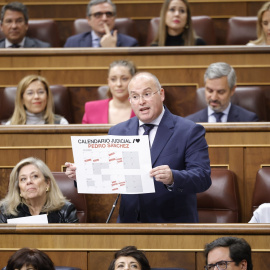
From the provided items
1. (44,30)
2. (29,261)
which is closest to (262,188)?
(29,261)

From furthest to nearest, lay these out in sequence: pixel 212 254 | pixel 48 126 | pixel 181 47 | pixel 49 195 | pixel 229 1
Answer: pixel 229 1 → pixel 181 47 → pixel 48 126 → pixel 49 195 → pixel 212 254

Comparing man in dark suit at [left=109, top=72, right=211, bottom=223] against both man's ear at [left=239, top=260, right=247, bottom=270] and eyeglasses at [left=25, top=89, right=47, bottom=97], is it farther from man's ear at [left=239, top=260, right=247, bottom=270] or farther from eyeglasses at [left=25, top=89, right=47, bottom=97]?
eyeglasses at [left=25, top=89, right=47, bottom=97]

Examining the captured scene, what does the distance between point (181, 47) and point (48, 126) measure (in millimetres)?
579

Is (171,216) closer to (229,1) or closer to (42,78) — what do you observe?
(42,78)

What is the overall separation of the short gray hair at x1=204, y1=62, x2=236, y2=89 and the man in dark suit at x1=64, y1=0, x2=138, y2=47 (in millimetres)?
477

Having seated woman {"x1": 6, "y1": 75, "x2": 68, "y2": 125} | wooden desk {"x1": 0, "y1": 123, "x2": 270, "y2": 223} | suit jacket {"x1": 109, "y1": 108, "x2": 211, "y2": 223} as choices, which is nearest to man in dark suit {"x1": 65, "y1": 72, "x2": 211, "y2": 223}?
suit jacket {"x1": 109, "y1": 108, "x2": 211, "y2": 223}

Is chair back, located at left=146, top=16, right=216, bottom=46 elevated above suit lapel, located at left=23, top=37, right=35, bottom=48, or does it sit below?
above

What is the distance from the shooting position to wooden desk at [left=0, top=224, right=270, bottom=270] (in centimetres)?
142

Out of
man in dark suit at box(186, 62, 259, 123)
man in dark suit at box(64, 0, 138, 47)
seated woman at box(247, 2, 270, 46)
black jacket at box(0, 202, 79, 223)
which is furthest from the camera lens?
man in dark suit at box(64, 0, 138, 47)

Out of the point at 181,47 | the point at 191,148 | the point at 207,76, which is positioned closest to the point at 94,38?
the point at 181,47

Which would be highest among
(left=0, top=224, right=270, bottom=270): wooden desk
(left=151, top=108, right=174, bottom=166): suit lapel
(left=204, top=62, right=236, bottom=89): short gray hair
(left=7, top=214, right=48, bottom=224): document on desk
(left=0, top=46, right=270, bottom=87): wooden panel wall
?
(left=0, top=46, right=270, bottom=87): wooden panel wall

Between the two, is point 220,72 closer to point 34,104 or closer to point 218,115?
point 218,115

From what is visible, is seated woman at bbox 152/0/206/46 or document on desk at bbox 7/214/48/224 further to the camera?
seated woman at bbox 152/0/206/46

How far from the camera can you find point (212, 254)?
133 cm
